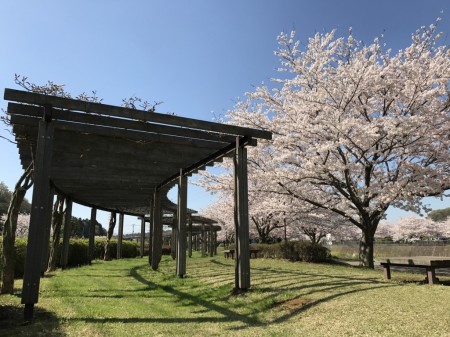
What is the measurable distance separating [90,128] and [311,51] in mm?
11009

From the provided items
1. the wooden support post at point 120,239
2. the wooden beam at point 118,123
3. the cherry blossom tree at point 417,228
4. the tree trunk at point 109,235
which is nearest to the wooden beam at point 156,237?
the wooden beam at point 118,123

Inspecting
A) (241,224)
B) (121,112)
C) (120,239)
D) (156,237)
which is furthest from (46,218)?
(120,239)

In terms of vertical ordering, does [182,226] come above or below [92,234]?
above

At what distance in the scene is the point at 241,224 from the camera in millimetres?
8281

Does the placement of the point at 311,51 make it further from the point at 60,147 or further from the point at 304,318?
the point at 304,318

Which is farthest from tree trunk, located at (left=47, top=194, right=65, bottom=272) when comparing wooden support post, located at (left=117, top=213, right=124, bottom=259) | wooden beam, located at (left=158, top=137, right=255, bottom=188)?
wooden support post, located at (left=117, top=213, right=124, bottom=259)

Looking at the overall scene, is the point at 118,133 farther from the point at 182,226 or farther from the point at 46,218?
the point at 182,226

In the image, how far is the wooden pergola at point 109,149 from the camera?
634cm

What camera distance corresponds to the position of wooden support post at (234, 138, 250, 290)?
803 cm

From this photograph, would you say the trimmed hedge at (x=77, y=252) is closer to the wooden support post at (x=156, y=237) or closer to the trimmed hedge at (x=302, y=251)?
the wooden support post at (x=156, y=237)

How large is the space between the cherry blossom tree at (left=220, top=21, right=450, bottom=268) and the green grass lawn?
19.5 feet

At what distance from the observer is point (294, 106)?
15.2 meters

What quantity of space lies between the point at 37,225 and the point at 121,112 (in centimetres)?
258

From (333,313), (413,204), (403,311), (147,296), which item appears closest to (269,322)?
(333,313)
